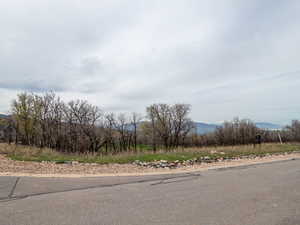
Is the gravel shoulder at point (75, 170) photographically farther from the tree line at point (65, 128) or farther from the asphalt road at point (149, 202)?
the tree line at point (65, 128)

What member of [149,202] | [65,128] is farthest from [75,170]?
[65,128]

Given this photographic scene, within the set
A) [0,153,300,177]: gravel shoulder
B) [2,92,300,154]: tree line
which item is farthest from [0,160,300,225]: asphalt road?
[2,92,300,154]: tree line

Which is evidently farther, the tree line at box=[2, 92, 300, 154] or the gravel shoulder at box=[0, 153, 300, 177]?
the tree line at box=[2, 92, 300, 154]

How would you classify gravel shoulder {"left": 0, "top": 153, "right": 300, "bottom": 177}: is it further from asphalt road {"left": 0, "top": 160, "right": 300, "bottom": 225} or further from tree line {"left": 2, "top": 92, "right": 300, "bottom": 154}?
tree line {"left": 2, "top": 92, "right": 300, "bottom": 154}

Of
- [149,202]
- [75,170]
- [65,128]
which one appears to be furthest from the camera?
[65,128]

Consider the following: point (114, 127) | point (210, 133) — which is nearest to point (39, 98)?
point (114, 127)

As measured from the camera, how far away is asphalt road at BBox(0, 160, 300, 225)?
394 centimetres

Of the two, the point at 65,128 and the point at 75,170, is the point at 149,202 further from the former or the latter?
the point at 65,128

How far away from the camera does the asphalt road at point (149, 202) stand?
3.94 m

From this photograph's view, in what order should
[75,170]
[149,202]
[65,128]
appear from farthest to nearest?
[65,128], [75,170], [149,202]

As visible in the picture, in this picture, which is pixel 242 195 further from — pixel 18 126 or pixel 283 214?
pixel 18 126

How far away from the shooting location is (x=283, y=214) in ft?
13.5

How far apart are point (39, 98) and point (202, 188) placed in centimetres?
3032

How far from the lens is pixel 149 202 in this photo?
504 centimetres
